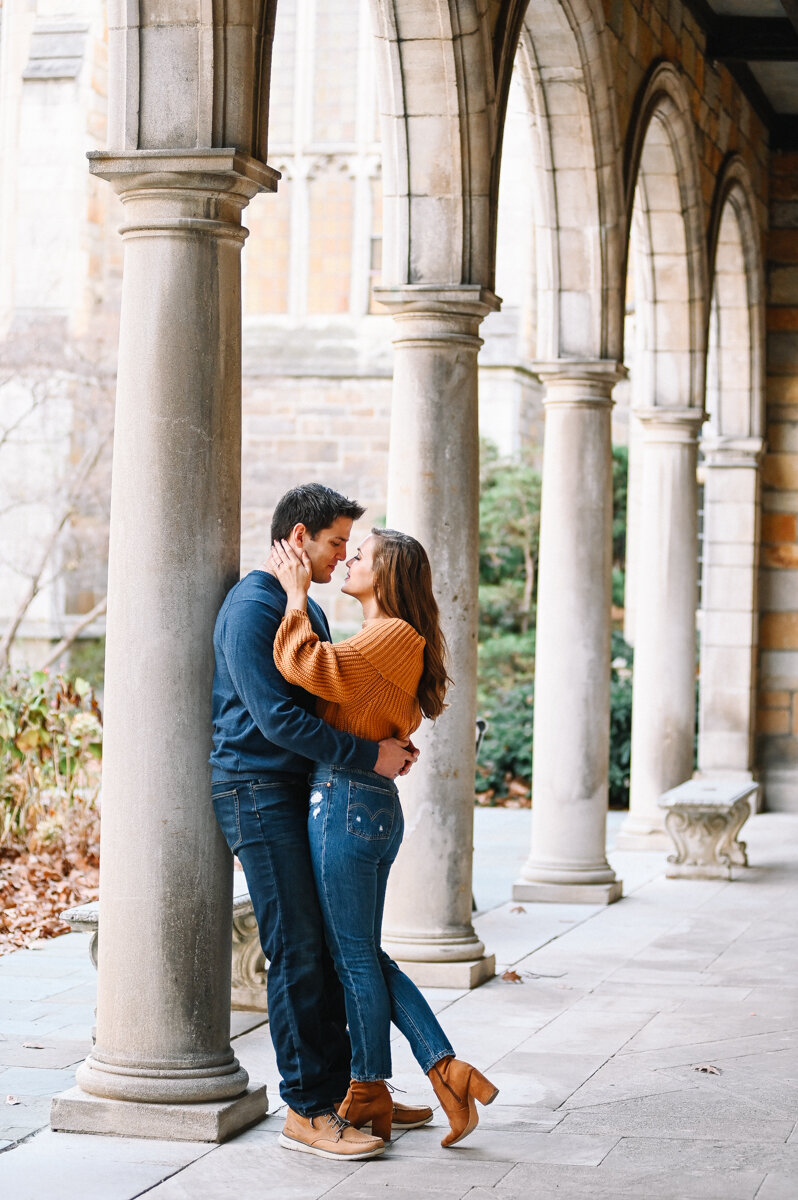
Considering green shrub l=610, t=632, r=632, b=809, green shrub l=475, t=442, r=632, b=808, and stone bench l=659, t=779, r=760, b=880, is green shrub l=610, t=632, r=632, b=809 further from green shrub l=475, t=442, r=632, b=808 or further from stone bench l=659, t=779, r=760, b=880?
stone bench l=659, t=779, r=760, b=880

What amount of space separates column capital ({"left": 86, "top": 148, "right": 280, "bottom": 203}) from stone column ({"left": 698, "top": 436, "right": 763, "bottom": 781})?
30.6ft

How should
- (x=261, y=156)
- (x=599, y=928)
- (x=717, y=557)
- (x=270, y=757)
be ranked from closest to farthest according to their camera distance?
1. (x=270, y=757)
2. (x=261, y=156)
3. (x=599, y=928)
4. (x=717, y=557)

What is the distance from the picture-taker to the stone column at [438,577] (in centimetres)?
650

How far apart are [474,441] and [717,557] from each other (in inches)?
279

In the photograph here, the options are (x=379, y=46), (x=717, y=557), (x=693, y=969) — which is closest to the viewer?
(x=379, y=46)

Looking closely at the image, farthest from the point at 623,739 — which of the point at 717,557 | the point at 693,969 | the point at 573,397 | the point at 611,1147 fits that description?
the point at 611,1147

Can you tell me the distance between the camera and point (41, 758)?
9.43 meters

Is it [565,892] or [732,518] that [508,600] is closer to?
[732,518]

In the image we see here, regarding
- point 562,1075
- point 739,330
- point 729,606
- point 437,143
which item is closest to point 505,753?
point 729,606

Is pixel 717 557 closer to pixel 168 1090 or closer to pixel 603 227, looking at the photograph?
pixel 603 227

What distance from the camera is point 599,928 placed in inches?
311

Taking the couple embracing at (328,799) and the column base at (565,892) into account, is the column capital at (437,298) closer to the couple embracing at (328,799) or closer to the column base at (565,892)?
the couple embracing at (328,799)

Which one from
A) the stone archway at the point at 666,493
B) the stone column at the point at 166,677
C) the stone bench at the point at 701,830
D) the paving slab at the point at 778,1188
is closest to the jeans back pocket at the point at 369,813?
the stone column at the point at 166,677

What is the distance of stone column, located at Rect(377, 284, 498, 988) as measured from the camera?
21.3 feet
